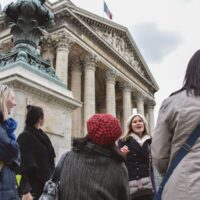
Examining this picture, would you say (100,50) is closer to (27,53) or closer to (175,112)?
(27,53)

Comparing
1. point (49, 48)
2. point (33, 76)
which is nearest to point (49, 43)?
A: point (49, 48)

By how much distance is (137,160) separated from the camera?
13.7 ft

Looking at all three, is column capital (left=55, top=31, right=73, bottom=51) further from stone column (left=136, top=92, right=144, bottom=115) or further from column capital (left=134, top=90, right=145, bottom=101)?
stone column (left=136, top=92, right=144, bottom=115)

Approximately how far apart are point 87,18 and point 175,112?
89.1 ft

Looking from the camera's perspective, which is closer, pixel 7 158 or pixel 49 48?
pixel 7 158

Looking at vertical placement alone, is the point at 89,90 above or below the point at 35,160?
above

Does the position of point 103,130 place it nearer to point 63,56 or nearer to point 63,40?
point 63,56

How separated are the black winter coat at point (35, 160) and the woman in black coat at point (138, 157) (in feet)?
3.28

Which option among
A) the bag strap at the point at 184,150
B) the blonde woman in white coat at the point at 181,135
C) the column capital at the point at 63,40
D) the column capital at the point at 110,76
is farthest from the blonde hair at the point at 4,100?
the column capital at the point at 110,76

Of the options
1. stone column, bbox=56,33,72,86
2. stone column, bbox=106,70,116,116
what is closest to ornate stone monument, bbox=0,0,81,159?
stone column, bbox=56,33,72,86

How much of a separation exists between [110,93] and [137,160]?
2493 cm

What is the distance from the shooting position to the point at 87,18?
28344 mm

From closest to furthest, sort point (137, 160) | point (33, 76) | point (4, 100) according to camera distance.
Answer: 1. point (4, 100)
2. point (137, 160)
3. point (33, 76)

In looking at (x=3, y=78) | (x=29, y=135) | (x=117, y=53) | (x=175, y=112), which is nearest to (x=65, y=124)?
(x=3, y=78)
